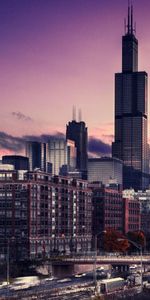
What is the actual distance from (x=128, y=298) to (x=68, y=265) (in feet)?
203

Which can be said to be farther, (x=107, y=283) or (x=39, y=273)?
(x=39, y=273)

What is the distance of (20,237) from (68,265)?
81.1ft

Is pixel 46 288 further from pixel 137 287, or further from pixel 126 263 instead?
pixel 126 263

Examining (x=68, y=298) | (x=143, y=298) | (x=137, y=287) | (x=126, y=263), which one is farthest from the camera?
(x=126, y=263)

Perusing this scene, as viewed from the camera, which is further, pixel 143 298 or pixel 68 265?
pixel 68 265

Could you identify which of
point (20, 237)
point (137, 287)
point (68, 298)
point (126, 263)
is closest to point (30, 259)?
point (20, 237)

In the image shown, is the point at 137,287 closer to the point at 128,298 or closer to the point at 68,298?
the point at 128,298

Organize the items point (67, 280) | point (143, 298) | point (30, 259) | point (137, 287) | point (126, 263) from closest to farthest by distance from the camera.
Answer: point (143, 298) < point (137, 287) < point (67, 280) < point (126, 263) < point (30, 259)

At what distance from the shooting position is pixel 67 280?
464 feet

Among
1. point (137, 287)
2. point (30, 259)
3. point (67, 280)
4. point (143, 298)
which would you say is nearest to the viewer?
point (143, 298)

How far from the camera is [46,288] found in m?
122

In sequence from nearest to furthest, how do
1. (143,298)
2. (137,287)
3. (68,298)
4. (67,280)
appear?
(68,298) → (143,298) → (137,287) → (67,280)

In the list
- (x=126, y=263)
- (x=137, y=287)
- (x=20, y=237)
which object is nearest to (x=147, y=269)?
(x=126, y=263)

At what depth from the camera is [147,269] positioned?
177 m
